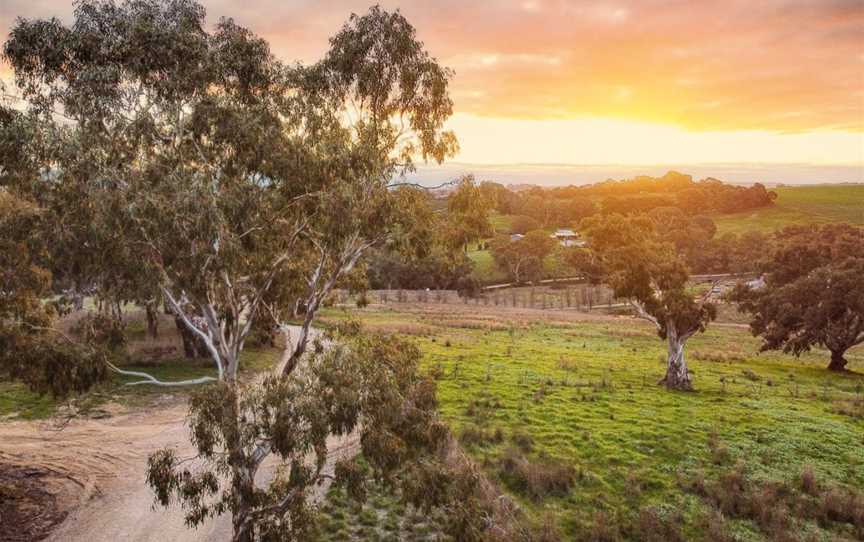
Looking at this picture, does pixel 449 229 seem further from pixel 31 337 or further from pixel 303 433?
pixel 31 337

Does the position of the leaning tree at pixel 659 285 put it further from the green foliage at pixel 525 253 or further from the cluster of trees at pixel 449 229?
the green foliage at pixel 525 253

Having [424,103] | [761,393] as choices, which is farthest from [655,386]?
[424,103]

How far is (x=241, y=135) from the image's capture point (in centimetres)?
1498

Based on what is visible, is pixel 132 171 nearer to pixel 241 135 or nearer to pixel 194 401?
pixel 241 135

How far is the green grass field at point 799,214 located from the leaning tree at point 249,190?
14866 cm

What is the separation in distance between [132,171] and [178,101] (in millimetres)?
2652

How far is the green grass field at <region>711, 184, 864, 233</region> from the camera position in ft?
488

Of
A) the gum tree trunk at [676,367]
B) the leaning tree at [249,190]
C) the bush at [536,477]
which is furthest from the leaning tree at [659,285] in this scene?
the leaning tree at [249,190]

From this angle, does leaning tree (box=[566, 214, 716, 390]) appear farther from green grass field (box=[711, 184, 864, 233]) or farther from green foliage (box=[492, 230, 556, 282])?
green grass field (box=[711, 184, 864, 233])

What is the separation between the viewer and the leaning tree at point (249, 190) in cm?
1252

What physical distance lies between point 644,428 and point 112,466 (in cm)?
2133

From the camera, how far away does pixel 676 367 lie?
106 ft

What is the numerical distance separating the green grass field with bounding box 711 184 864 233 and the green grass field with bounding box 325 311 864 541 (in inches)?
4749

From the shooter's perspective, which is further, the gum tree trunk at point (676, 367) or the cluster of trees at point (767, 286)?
the cluster of trees at point (767, 286)
